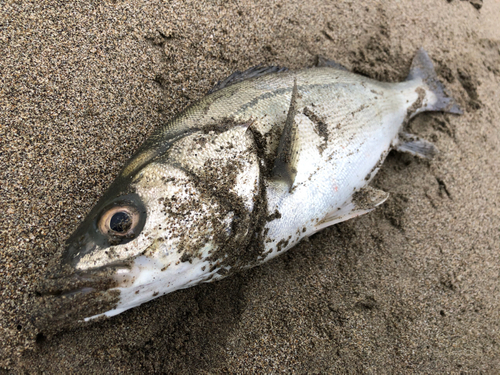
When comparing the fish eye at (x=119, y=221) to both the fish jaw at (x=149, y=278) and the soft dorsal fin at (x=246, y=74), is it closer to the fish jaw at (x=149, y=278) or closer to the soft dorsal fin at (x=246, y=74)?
the fish jaw at (x=149, y=278)

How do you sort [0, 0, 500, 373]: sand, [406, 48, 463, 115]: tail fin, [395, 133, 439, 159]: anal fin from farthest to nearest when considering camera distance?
1. [406, 48, 463, 115]: tail fin
2. [395, 133, 439, 159]: anal fin
3. [0, 0, 500, 373]: sand

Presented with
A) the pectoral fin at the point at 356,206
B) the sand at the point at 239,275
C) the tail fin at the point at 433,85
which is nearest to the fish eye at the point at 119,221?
the sand at the point at 239,275

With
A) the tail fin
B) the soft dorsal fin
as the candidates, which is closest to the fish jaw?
the soft dorsal fin

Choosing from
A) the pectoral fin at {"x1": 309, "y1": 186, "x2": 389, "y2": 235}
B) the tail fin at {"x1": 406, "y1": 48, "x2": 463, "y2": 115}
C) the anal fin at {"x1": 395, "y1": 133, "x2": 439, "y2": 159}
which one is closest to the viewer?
the pectoral fin at {"x1": 309, "y1": 186, "x2": 389, "y2": 235}

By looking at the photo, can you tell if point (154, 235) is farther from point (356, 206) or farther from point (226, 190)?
point (356, 206)

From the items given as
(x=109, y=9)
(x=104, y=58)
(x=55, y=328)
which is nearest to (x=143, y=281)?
(x=55, y=328)

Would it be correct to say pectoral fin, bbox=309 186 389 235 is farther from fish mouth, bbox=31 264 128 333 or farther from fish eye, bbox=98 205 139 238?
fish mouth, bbox=31 264 128 333

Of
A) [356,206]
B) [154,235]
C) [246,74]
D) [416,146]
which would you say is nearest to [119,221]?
[154,235]

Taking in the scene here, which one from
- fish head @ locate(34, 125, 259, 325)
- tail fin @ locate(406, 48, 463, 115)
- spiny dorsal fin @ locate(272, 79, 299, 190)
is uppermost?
tail fin @ locate(406, 48, 463, 115)
